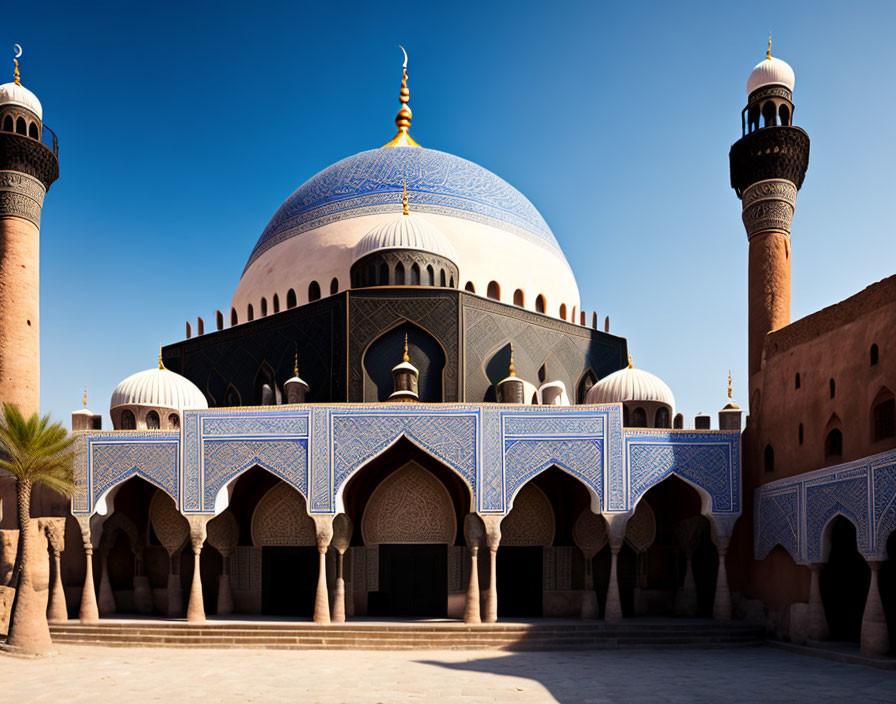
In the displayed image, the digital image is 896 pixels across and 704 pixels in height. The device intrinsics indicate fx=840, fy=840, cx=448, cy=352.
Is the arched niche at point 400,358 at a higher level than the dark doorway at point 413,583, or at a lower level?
higher

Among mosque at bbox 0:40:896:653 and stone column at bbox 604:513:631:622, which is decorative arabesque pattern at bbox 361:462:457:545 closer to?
Result: mosque at bbox 0:40:896:653

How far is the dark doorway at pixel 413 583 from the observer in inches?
487

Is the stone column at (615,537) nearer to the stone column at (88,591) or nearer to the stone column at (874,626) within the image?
the stone column at (874,626)

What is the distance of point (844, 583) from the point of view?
1035 cm

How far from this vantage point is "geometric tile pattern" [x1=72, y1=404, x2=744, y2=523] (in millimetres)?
11008

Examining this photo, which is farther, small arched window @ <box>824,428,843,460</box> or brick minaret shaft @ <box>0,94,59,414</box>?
brick minaret shaft @ <box>0,94,59,414</box>

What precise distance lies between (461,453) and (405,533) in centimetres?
210

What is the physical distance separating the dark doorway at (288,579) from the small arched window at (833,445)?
720 cm

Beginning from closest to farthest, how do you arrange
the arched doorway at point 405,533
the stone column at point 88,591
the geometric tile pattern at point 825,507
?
1. the geometric tile pattern at point 825,507
2. the stone column at point 88,591
3. the arched doorway at point 405,533

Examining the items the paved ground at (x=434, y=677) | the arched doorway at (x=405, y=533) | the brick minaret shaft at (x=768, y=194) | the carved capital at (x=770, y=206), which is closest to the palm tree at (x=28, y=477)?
the paved ground at (x=434, y=677)

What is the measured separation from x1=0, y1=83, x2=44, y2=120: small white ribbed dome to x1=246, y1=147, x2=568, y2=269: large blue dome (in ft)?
16.1

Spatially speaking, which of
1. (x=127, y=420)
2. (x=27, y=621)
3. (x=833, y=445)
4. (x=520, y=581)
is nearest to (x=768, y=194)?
(x=833, y=445)

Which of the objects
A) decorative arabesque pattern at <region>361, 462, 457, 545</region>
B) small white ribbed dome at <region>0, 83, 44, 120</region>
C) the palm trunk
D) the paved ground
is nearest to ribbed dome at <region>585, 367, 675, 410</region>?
decorative arabesque pattern at <region>361, 462, 457, 545</region>

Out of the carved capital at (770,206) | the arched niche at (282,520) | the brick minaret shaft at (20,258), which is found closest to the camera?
the arched niche at (282,520)
